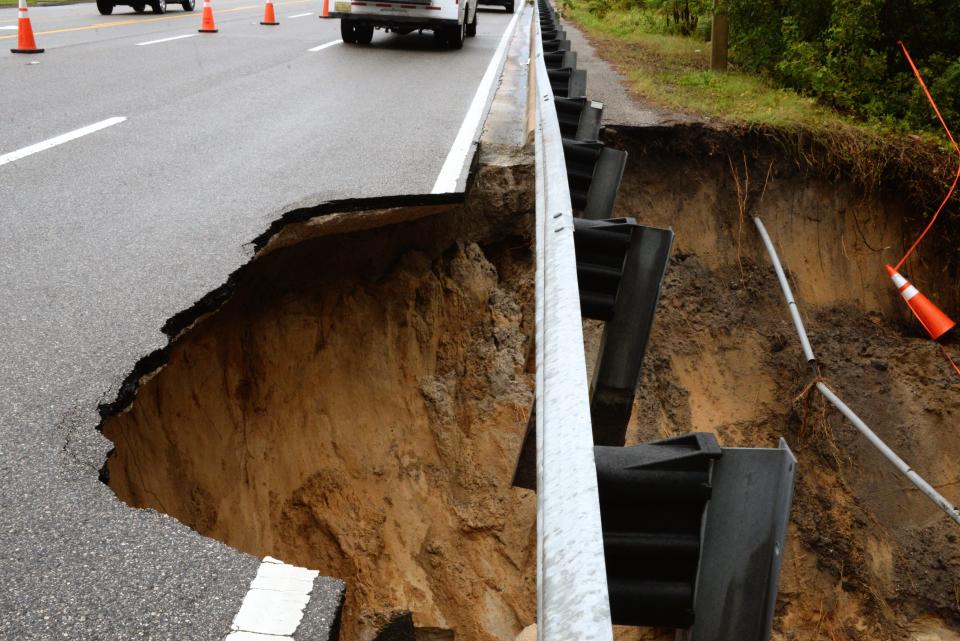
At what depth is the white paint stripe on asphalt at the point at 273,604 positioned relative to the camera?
236 cm

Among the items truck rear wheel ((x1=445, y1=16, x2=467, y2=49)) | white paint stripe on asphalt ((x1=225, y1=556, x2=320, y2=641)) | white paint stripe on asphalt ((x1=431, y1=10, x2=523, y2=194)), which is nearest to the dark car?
truck rear wheel ((x1=445, y1=16, x2=467, y2=49))

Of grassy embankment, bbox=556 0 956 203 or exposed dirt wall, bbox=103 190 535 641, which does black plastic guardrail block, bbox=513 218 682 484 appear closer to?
exposed dirt wall, bbox=103 190 535 641

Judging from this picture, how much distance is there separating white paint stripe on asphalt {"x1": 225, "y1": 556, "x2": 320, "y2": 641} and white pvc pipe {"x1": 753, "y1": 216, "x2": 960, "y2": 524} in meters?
5.63

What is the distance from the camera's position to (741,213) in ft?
31.4

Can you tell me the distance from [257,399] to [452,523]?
173 centimetres

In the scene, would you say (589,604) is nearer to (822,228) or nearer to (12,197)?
(12,197)

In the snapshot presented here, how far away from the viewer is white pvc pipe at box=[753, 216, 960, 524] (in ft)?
22.6

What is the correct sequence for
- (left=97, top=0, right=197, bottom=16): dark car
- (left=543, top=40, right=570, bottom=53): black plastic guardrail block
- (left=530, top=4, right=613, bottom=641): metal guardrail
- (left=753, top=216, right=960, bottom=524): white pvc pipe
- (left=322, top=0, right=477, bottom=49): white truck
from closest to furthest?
(left=530, top=4, right=613, bottom=641): metal guardrail < (left=753, top=216, right=960, bottom=524): white pvc pipe < (left=543, top=40, right=570, bottom=53): black plastic guardrail block < (left=322, top=0, right=477, bottom=49): white truck < (left=97, top=0, right=197, bottom=16): dark car

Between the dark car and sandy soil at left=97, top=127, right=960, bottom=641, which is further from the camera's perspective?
the dark car

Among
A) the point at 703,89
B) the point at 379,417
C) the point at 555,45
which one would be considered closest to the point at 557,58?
the point at 555,45

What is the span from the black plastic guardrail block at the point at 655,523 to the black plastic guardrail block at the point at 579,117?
417 centimetres

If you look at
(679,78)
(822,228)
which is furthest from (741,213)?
(679,78)

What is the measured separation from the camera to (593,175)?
15.8ft

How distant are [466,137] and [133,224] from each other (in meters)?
3.65
